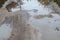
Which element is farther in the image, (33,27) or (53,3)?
(53,3)

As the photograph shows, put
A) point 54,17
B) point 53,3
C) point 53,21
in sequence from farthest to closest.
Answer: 1. point 53,3
2. point 54,17
3. point 53,21

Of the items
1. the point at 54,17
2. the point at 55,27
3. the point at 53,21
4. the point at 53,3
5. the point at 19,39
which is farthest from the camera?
the point at 53,3

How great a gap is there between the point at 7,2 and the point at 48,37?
464 cm

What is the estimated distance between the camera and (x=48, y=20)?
5.82 meters

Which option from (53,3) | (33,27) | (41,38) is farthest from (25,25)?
(53,3)

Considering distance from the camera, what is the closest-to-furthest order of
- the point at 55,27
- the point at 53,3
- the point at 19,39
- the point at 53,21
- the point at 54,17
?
the point at 19,39, the point at 55,27, the point at 53,21, the point at 54,17, the point at 53,3

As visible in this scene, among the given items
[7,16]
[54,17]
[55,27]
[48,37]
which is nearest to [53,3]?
[54,17]

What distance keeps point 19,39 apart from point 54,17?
2334 mm

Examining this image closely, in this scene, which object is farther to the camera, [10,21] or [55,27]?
[10,21]

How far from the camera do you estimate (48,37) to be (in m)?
4.27

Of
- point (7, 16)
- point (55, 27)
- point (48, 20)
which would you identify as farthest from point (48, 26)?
point (7, 16)

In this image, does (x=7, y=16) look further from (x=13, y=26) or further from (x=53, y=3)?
(x=53, y=3)

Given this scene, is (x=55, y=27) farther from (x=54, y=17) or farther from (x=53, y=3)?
(x=53, y=3)

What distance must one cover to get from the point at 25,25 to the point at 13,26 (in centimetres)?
39
